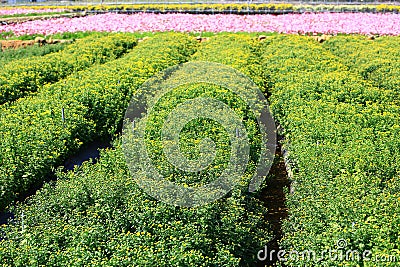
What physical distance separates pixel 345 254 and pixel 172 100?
5722mm

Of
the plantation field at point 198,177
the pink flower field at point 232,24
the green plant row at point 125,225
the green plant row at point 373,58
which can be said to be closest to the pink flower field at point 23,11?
the pink flower field at point 232,24

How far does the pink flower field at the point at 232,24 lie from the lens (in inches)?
1014

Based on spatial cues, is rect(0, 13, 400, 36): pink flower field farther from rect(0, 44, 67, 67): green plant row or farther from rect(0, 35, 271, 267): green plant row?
rect(0, 35, 271, 267): green plant row

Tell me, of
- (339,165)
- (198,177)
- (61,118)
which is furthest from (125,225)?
(61,118)

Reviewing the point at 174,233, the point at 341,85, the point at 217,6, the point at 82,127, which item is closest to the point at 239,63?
the point at 341,85

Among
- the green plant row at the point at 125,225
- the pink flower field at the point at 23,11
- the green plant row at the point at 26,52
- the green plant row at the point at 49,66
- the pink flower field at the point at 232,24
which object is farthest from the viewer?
the pink flower field at the point at 23,11

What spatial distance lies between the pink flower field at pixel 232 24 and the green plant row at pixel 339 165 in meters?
13.7

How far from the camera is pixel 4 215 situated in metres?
8.55

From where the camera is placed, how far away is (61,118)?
10.6 m

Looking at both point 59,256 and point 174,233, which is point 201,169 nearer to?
point 174,233

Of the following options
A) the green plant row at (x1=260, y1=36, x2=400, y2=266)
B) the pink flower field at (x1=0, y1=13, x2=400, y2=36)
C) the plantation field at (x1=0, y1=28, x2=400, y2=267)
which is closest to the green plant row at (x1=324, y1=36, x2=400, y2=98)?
the plantation field at (x1=0, y1=28, x2=400, y2=267)

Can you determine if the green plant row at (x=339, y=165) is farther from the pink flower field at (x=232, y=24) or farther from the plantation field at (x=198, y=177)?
the pink flower field at (x=232, y=24)

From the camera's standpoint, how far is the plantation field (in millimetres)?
6062

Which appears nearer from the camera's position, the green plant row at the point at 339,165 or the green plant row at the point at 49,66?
the green plant row at the point at 339,165
